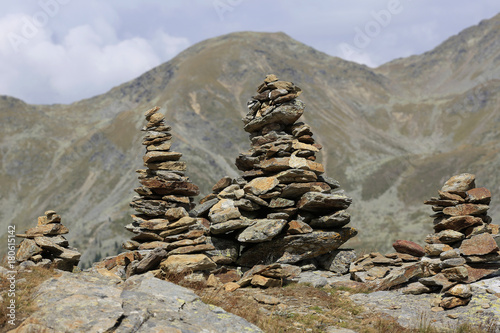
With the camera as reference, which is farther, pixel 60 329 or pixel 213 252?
pixel 213 252

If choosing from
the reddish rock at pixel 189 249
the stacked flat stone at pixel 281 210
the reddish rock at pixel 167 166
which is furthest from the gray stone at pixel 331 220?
the reddish rock at pixel 167 166

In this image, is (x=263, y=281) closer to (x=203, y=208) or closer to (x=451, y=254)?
(x=203, y=208)

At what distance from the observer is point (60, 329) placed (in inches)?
346

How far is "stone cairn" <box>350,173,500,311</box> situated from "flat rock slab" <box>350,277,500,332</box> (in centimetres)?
36

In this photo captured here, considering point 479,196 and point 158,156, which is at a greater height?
point 479,196

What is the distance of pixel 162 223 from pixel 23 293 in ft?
32.0

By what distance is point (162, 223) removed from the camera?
20.2 meters

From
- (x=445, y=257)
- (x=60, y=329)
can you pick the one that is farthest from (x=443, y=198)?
(x=60, y=329)

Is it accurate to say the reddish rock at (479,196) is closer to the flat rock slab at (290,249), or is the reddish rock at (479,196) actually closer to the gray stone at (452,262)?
the gray stone at (452,262)

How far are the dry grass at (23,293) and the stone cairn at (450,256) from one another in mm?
14473

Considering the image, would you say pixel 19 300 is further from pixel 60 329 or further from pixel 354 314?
pixel 354 314

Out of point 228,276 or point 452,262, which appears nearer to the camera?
point 452,262

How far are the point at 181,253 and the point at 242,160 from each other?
10469mm

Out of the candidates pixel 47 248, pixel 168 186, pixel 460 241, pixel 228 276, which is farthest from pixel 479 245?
pixel 47 248
